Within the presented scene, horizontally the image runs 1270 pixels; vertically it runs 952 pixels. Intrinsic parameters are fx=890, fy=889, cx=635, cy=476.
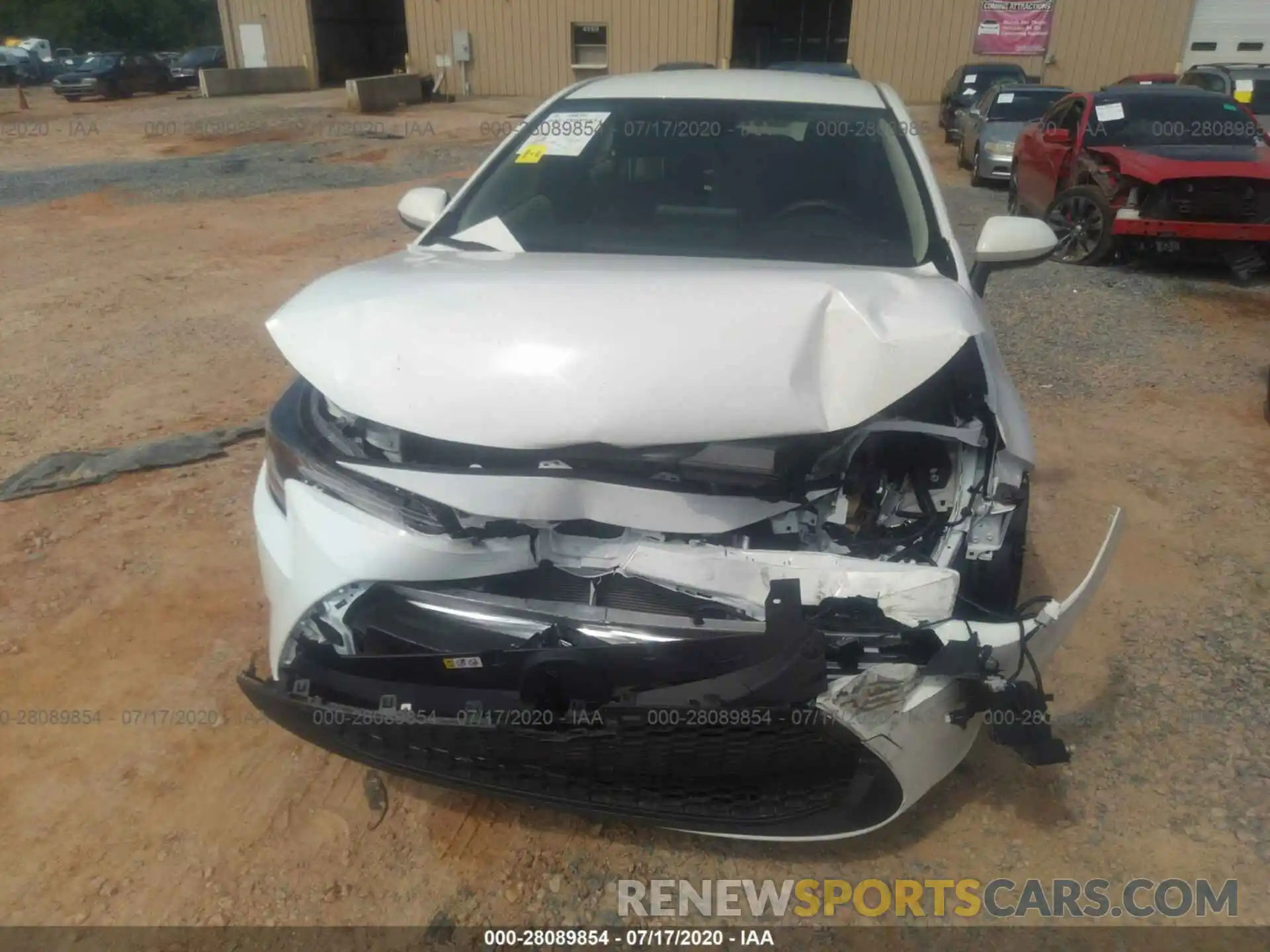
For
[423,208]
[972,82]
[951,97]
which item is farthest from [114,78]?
[423,208]

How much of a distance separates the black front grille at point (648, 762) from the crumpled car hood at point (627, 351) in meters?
0.59

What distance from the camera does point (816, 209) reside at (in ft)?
9.72

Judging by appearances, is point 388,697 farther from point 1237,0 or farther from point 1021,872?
point 1237,0

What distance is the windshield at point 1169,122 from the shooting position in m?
7.78

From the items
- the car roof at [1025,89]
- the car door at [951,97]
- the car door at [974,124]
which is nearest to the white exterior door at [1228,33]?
the car door at [951,97]

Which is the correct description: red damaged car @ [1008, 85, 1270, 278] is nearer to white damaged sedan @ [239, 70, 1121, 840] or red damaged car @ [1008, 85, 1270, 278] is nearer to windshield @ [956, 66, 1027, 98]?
white damaged sedan @ [239, 70, 1121, 840]

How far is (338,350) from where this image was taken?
6.68 ft

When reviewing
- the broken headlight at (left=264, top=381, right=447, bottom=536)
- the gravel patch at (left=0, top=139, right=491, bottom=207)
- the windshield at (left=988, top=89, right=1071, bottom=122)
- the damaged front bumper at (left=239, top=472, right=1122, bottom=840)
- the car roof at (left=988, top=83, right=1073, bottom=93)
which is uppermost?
the car roof at (left=988, top=83, right=1073, bottom=93)

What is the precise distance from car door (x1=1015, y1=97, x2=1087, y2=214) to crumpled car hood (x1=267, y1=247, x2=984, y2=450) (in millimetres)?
7136

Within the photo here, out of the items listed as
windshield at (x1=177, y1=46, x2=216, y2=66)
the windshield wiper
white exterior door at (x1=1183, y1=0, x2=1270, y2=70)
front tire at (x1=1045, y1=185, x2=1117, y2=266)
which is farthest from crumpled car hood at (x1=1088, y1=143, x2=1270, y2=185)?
windshield at (x1=177, y1=46, x2=216, y2=66)

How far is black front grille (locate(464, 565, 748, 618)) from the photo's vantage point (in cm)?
186

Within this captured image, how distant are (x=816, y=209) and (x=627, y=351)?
1.38 metres

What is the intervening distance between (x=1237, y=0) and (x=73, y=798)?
26174mm

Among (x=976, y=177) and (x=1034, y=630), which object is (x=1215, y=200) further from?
(x=1034, y=630)
